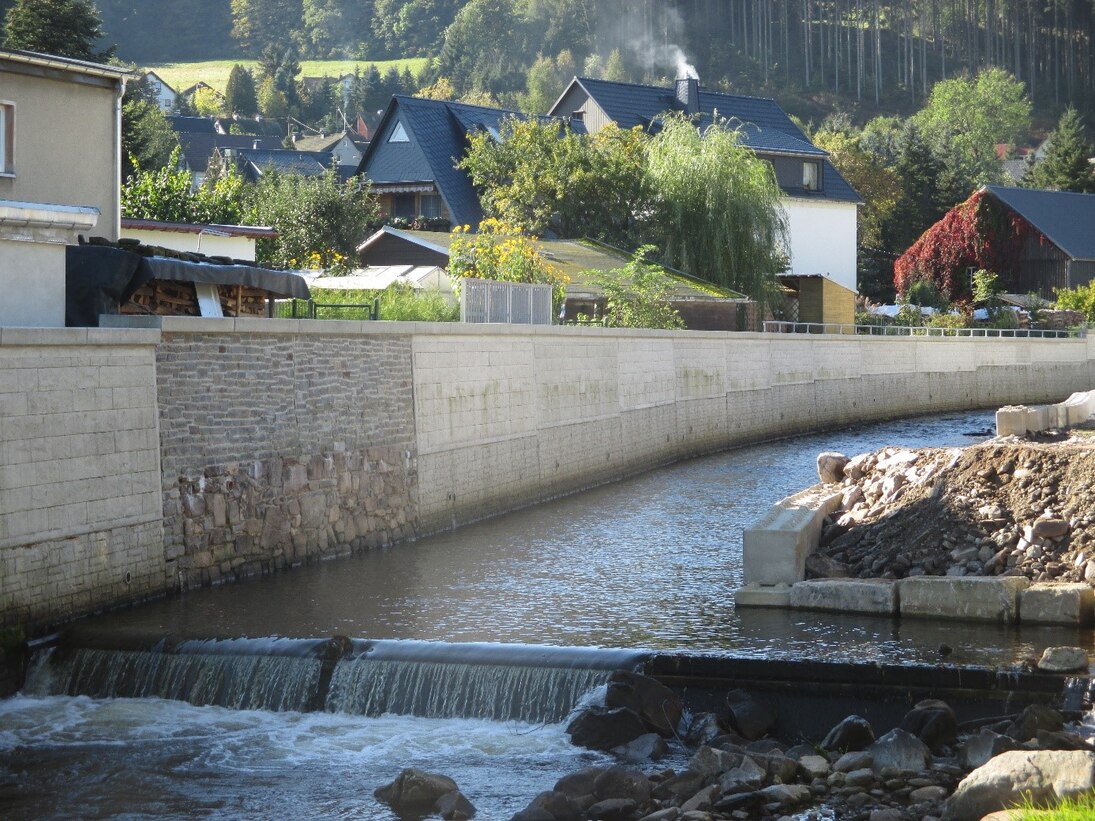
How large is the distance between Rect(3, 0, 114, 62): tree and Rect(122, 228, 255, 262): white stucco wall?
40.3 feet

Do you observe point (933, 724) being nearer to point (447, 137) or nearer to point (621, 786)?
point (621, 786)

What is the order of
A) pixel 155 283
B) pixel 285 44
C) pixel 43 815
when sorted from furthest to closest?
pixel 285 44 < pixel 155 283 < pixel 43 815

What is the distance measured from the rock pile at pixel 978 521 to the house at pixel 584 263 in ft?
65.1

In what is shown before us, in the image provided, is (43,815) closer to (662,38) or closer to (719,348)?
(719,348)

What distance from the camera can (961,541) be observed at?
16094 millimetres

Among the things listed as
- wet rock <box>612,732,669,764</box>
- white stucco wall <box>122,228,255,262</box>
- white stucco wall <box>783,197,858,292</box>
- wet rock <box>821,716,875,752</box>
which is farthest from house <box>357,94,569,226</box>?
wet rock <box>821,716,875,752</box>

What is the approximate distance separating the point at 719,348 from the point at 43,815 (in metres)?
27.5

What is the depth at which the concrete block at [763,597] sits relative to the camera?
15352 mm

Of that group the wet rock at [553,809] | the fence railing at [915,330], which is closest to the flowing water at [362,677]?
the wet rock at [553,809]

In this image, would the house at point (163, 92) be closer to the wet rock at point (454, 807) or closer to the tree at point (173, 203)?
the tree at point (173, 203)

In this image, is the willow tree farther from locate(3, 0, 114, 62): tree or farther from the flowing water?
the flowing water

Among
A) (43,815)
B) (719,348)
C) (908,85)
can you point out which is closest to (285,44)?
(908,85)

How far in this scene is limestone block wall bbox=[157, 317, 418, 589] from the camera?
16578mm

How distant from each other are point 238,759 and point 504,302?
1555 centimetres
